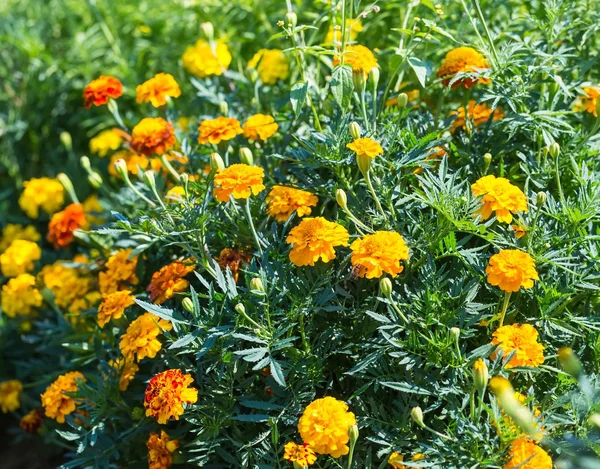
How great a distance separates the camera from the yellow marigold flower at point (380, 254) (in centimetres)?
149

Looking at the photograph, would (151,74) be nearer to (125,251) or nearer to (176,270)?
(125,251)

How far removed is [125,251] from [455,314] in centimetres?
106

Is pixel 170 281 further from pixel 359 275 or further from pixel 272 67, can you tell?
pixel 272 67

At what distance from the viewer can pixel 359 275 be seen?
1.56 meters

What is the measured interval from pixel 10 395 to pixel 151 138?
3.68 ft

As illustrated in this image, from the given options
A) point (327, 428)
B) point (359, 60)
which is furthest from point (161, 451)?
point (359, 60)

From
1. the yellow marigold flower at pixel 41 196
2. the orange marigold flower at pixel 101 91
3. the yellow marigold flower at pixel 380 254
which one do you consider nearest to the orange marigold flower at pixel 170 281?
the yellow marigold flower at pixel 380 254

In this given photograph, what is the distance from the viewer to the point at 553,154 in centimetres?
170

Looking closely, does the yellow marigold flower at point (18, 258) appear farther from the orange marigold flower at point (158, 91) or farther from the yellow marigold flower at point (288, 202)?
the yellow marigold flower at point (288, 202)

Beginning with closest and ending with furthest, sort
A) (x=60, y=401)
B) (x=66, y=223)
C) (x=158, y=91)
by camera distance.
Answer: (x=60, y=401)
(x=158, y=91)
(x=66, y=223)

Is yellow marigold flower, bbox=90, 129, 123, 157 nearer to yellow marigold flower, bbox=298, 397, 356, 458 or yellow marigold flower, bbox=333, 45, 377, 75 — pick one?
yellow marigold flower, bbox=333, 45, 377, 75

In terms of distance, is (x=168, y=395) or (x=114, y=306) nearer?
(x=168, y=395)

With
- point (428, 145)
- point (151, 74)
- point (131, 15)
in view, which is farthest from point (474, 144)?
point (131, 15)

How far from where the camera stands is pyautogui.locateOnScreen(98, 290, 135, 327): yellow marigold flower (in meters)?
1.88
